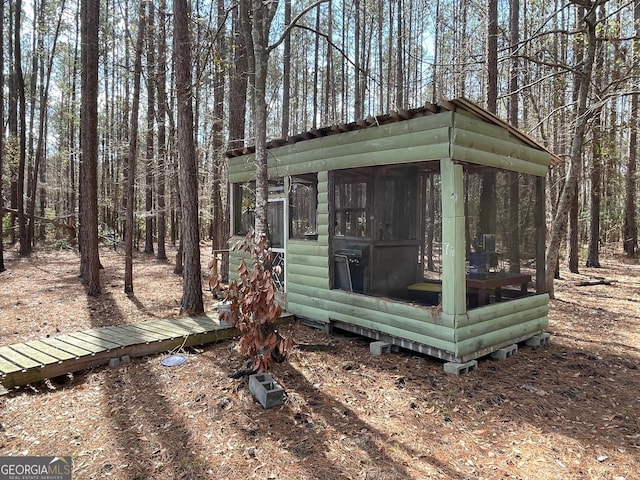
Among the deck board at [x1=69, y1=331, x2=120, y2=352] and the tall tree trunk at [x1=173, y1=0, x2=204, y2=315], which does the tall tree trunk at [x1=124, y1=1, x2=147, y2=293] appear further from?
the deck board at [x1=69, y1=331, x2=120, y2=352]

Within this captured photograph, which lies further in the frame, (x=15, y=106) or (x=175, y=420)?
(x=15, y=106)

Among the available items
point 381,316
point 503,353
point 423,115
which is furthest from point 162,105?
point 503,353

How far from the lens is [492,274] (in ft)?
16.8

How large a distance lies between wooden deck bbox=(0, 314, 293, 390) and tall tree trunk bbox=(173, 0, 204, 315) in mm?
741

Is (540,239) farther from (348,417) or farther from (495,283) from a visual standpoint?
(348,417)

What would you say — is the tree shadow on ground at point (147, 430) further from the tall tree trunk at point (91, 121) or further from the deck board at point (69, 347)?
the tall tree trunk at point (91, 121)

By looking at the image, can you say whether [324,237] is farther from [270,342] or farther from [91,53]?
[91,53]

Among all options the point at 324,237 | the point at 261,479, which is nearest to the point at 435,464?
the point at 261,479

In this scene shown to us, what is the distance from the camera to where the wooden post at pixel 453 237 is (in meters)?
4.30

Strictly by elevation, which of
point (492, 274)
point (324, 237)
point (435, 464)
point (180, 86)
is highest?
point (180, 86)

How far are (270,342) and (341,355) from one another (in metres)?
1.48

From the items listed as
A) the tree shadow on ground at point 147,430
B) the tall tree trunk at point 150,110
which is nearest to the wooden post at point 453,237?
the tree shadow on ground at point 147,430

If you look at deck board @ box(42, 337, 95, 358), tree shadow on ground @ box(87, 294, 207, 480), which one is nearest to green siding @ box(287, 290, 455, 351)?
tree shadow on ground @ box(87, 294, 207, 480)

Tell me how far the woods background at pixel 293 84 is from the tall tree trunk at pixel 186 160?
4 cm
